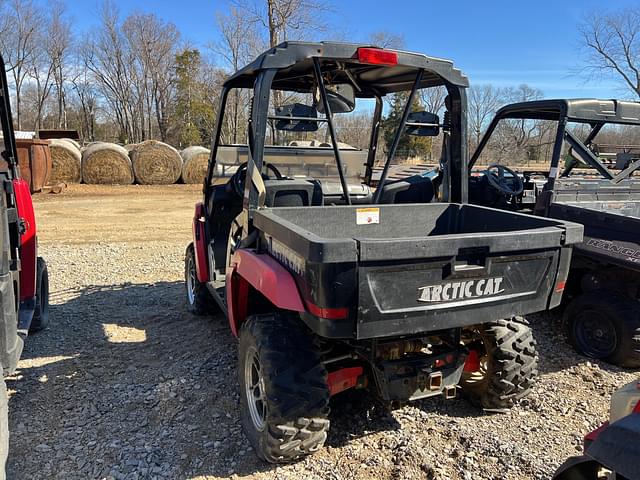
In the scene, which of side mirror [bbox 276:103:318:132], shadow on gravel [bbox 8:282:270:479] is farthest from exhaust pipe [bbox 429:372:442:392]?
side mirror [bbox 276:103:318:132]

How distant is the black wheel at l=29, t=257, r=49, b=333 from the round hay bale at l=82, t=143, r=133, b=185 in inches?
533

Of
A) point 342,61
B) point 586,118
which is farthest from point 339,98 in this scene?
→ point 586,118

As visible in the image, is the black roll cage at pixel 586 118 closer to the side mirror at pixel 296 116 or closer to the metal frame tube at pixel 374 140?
the metal frame tube at pixel 374 140

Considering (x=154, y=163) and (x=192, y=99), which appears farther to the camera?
(x=192, y=99)

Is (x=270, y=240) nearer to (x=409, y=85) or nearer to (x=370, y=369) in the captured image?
(x=370, y=369)

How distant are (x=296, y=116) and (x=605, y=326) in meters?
3.03

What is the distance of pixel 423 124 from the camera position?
11.9 ft

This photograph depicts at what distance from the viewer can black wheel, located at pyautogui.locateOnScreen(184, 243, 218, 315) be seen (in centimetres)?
493

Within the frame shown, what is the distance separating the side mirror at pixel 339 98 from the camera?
11.4 ft

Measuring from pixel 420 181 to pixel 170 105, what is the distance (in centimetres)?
3988

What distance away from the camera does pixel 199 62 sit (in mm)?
38000

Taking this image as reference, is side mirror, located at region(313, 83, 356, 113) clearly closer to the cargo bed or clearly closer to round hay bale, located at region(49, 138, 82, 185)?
the cargo bed

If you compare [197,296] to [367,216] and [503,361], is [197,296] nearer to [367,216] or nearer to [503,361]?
[367,216]

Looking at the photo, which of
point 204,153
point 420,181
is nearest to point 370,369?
point 420,181
